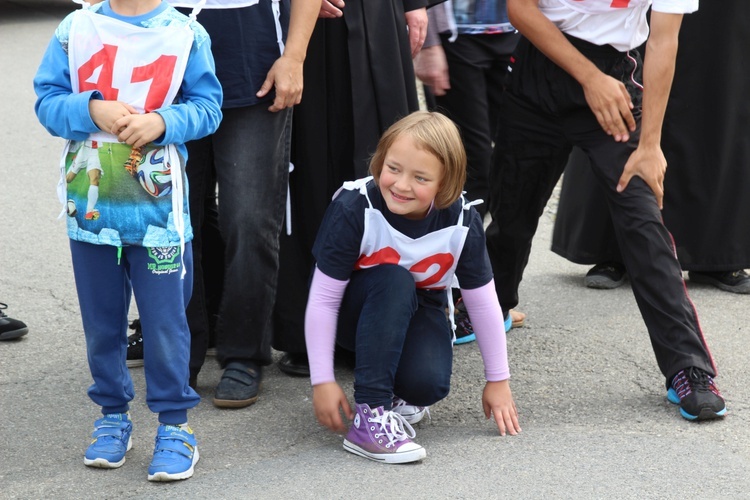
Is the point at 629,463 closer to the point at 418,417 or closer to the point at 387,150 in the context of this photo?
the point at 418,417

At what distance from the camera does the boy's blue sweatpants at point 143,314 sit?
303 centimetres

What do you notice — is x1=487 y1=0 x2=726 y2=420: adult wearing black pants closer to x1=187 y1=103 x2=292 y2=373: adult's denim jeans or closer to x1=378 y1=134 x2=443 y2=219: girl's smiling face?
x1=378 y1=134 x2=443 y2=219: girl's smiling face

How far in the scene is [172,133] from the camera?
292 centimetres

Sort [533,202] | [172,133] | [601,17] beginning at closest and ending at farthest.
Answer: [172,133] → [601,17] → [533,202]

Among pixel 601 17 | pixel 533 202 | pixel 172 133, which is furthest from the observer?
pixel 533 202

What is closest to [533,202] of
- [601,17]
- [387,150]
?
[601,17]

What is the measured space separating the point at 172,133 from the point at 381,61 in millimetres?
1018

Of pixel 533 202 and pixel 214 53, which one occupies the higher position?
pixel 214 53

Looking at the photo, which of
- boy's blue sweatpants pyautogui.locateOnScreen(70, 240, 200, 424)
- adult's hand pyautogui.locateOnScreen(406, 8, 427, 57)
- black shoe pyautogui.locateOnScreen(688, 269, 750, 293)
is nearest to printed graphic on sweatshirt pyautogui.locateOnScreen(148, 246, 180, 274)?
boy's blue sweatpants pyautogui.locateOnScreen(70, 240, 200, 424)

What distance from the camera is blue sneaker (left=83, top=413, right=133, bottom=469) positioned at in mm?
3129

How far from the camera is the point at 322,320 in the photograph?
130 inches

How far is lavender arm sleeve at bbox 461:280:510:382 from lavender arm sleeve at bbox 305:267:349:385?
389 mm

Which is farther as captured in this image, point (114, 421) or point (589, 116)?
point (589, 116)

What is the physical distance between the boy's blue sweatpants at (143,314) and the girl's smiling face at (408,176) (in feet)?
1.96
